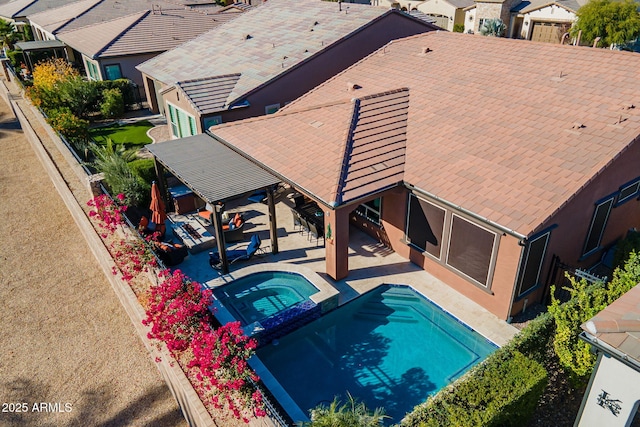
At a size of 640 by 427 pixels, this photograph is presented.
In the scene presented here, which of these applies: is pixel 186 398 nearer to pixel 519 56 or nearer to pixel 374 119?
pixel 374 119

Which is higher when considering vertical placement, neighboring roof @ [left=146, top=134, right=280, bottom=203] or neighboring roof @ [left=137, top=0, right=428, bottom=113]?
neighboring roof @ [left=137, top=0, right=428, bottom=113]

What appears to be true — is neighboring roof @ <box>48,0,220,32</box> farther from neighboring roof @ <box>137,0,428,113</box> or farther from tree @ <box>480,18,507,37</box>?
tree @ <box>480,18,507,37</box>

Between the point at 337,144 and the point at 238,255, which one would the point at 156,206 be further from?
the point at 337,144

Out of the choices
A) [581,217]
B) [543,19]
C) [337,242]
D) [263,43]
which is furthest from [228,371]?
[543,19]

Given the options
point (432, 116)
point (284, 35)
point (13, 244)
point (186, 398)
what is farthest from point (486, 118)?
point (13, 244)

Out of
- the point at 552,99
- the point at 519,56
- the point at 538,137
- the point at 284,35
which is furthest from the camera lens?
the point at 284,35

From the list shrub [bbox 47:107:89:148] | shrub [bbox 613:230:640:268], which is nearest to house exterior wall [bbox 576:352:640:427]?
shrub [bbox 613:230:640:268]
